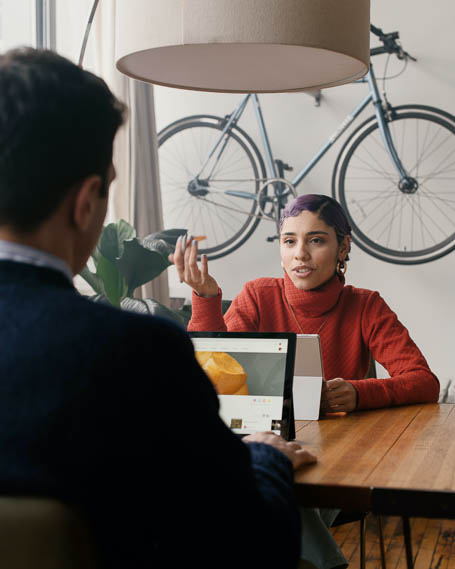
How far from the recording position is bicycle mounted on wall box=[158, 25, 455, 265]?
3.89 meters

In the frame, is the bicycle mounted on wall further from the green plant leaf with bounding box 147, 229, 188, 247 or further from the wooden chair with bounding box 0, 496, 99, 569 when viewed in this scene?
the wooden chair with bounding box 0, 496, 99, 569

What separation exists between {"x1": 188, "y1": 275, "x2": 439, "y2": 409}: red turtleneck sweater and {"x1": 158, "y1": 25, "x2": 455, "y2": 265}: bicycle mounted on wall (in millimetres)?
2101

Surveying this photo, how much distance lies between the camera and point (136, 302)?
2889mm

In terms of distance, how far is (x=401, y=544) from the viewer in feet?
8.84

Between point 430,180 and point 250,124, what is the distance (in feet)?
3.40

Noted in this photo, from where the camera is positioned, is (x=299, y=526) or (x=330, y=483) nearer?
(x=299, y=526)

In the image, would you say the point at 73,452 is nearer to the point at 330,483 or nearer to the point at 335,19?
the point at 330,483

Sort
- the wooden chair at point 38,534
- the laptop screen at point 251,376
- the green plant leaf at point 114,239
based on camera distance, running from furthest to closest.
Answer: the green plant leaf at point 114,239
the laptop screen at point 251,376
the wooden chair at point 38,534

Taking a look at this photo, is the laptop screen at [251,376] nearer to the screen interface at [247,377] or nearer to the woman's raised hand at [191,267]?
the screen interface at [247,377]

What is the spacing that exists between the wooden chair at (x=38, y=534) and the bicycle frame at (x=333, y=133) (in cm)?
339

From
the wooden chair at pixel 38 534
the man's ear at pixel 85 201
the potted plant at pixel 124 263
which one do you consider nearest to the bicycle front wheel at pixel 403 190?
the potted plant at pixel 124 263

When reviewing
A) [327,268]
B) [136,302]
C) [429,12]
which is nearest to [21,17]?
[136,302]

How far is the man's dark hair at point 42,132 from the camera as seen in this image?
698 mm

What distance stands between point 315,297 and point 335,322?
8cm
